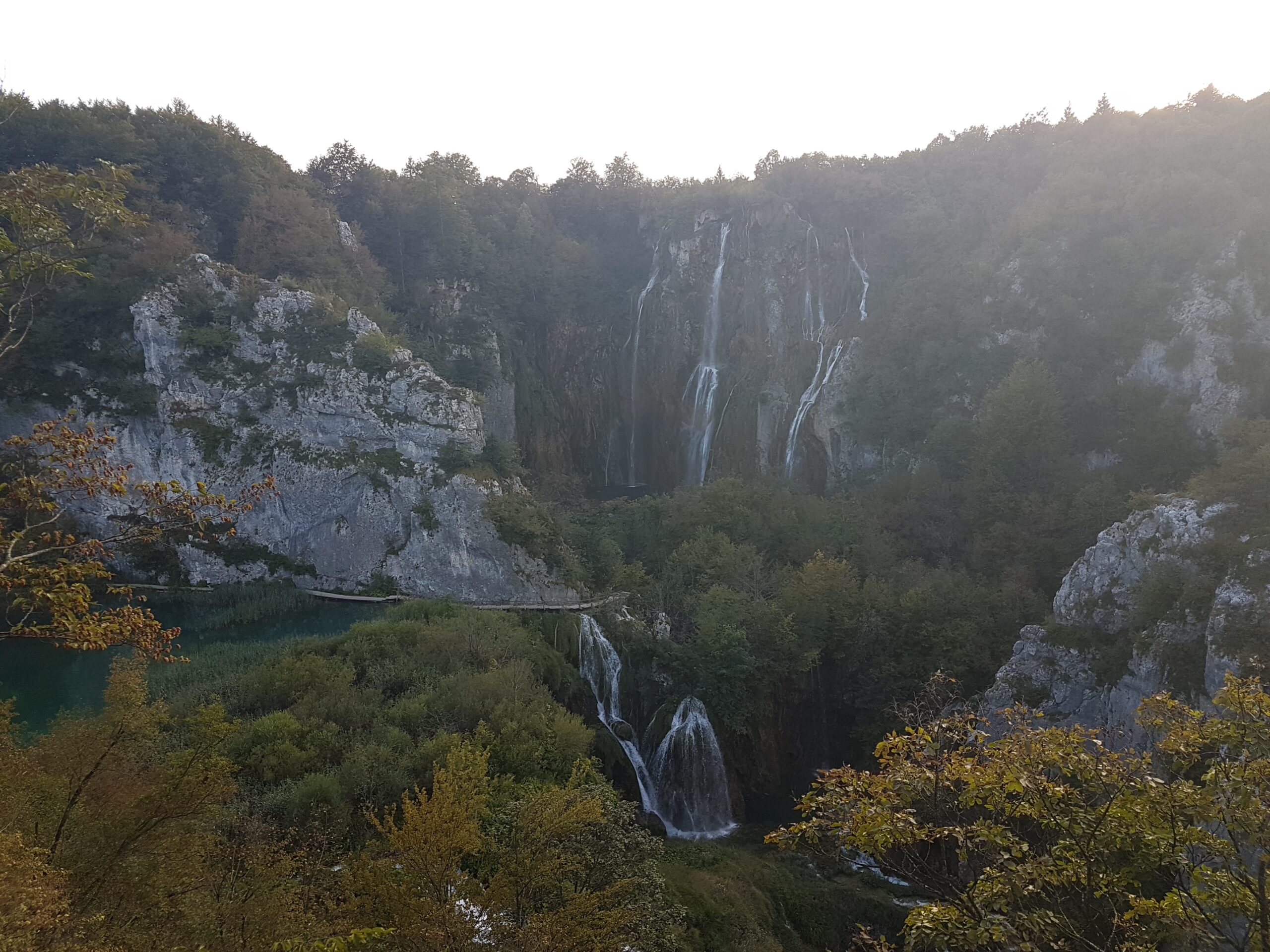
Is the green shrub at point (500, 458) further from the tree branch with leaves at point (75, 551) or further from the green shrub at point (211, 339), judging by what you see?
the tree branch with leaves at point (75, 551)

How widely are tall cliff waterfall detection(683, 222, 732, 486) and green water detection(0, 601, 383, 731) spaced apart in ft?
58.7

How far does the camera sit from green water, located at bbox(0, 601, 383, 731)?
1802 cm

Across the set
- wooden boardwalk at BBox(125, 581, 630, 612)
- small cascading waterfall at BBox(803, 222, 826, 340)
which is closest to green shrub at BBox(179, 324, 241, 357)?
wooden boardwalk at BBox(125, 581, 630, 612)

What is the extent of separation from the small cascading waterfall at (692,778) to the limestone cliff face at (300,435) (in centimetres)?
1160

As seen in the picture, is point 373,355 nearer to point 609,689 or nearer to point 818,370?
point 609,689

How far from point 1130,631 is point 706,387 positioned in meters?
24.5

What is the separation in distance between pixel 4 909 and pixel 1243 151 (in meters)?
37.9

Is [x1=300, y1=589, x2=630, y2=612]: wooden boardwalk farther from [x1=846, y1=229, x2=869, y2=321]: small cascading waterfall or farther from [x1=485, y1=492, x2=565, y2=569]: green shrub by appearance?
[x1=846, y1=229, x2=869, y2=321]: small cascading waterfall

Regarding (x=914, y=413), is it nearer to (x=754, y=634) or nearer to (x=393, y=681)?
(x=754, y=634)

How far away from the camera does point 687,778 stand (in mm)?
17547

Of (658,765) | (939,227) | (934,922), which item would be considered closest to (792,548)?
(658,765)

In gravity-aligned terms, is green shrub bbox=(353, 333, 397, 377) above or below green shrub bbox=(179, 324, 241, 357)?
below

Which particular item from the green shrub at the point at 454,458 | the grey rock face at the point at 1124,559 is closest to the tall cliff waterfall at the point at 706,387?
the green shrub at the point at 454,458

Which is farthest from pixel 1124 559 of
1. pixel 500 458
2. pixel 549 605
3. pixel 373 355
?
pixel 373 355
